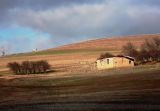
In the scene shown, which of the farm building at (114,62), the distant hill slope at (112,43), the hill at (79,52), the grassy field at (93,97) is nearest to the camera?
the grassy field at (93,97)

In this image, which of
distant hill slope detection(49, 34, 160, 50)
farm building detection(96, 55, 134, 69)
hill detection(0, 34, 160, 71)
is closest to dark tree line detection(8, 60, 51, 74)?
hill detection(0, 34, 160, 71)

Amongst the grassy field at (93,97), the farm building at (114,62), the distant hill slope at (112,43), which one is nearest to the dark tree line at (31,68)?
the farm building at (114,62)

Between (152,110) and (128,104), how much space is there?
13.7 feet

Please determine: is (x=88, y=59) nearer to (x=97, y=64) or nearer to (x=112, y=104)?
(x=97, y=64)

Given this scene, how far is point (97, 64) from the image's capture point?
417 feet

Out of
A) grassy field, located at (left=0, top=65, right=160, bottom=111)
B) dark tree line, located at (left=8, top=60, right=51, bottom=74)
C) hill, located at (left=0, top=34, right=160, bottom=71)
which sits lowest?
grassy field, located at (left=0, top=65, right=160, bottom=111)

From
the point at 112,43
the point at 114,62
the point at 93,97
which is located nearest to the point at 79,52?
the point at 112,43

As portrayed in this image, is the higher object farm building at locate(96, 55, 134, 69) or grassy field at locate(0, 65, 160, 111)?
farm building at locate(96, 55, 134, 69)

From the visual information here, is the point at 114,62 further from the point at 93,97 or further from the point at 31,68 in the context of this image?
the point at 93,97

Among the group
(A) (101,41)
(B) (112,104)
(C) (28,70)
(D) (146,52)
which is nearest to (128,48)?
(D) (146,52)

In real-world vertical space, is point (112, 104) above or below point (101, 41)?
below

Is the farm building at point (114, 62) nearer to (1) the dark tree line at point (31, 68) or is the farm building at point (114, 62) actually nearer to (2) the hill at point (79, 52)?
(1) the dark tree line at point (31, 68)

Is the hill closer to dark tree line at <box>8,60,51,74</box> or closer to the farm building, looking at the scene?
dark tree line at <box>8,60,51,74</box>

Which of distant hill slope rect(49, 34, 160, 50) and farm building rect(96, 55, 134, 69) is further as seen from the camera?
distant hill slope rect(49, 34, 160, 50)
